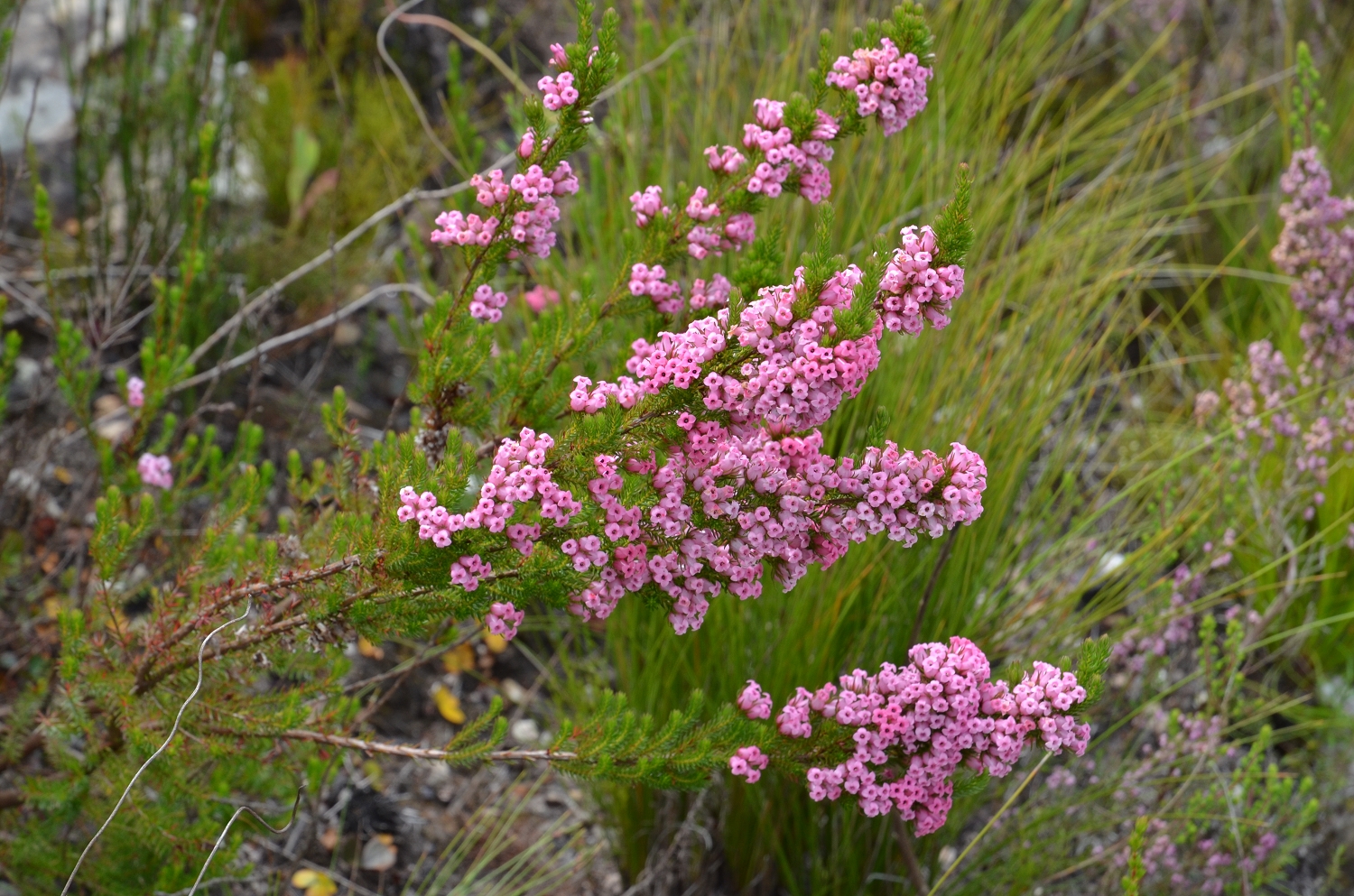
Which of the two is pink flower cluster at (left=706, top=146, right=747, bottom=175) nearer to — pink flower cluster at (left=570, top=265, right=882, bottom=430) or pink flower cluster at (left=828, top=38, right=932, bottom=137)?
pink flower cluster at (left=828, top=38, right=932, bottom=137)

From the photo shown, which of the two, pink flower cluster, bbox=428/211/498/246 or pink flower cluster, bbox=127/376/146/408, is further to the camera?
pink flower cluster, bbox=127/376/146/408

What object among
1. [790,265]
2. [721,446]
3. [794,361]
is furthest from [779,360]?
[790,265]

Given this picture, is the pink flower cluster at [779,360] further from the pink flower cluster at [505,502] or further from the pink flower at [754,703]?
the pink flower at [754,703]

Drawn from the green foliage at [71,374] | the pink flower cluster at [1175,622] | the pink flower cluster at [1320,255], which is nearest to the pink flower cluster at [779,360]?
the green foliage at [71,374]

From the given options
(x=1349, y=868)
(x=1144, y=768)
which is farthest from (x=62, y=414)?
(x=1349, y=868)

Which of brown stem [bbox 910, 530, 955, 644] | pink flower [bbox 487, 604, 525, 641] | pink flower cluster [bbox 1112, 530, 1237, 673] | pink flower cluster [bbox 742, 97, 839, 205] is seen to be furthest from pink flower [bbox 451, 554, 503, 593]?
pink flower cluster [bbox 1112, 530, 1237, 673]

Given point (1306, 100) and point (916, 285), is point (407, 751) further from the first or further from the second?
point (1306, 100)

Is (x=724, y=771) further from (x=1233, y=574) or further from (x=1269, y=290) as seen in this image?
(x=1269, y=290)
